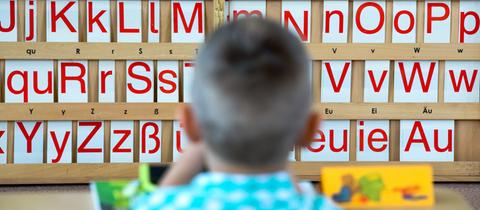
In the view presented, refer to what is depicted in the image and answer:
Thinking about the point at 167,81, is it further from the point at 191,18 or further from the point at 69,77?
the point at 69,77

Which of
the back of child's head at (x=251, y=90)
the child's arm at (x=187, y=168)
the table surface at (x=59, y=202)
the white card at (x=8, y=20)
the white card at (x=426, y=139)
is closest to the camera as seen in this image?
the back of child's head at (x=251, y=90)

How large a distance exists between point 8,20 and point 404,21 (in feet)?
5.79

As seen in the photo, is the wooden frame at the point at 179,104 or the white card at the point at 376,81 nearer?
the wooden frame at the point at 179,104

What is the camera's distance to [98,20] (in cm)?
329

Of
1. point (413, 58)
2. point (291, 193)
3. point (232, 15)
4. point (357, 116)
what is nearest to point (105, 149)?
point (232, 15)

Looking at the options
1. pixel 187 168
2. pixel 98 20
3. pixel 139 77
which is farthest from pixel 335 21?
pixel 187 168

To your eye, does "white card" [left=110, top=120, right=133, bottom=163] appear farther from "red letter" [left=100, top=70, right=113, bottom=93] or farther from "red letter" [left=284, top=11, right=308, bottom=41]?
"red letter" [left=284, top=11, right=308, bottom=41]

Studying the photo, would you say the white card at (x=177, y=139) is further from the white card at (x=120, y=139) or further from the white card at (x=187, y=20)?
the white card at (x=187, y=20)

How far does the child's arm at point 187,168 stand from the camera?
0.95 metres

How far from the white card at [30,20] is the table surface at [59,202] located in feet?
7.12

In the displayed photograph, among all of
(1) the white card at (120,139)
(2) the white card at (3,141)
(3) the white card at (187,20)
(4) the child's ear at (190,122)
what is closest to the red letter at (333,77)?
(3) the white card at (187,20)

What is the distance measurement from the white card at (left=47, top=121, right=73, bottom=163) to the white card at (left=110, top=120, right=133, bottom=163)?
0.19m

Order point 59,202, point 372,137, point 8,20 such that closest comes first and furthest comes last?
point 59,202
point 8,20
point 372,137

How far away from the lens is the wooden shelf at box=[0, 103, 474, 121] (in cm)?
329
